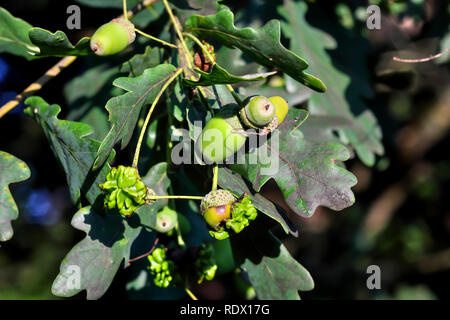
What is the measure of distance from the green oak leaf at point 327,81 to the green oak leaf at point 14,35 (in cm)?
76

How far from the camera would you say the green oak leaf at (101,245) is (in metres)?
1.04

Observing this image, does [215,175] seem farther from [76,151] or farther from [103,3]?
[103,3]

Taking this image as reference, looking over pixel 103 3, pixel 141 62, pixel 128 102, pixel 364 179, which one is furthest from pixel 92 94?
pixel 364 179

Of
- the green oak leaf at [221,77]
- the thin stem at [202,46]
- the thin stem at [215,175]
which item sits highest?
the green oak leaf at [221,77]

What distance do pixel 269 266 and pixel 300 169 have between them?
0.28 m

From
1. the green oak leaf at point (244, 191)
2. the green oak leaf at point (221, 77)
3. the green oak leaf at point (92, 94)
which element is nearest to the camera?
the green oak leaf at point (221, 77)

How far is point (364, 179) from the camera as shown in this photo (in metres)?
3.05

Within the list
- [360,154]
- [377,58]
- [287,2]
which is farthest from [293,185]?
[377,58]

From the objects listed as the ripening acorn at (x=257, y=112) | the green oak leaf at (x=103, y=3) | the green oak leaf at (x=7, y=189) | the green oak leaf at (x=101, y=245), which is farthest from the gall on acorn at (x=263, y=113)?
the green oak leaf at (x=103, y=3)

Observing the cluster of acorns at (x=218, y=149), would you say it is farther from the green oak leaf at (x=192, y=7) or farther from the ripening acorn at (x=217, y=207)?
the green oak leaf at (x=192, y=7)

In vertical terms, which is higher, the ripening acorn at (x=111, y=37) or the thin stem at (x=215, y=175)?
the ripening acorn at (x=111, y=37)

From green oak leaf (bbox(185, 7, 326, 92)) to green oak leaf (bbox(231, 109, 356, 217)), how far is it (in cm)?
14

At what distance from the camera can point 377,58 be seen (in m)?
1.92

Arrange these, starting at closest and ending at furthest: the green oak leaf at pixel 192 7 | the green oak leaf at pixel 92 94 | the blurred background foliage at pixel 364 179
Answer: the green oak leaf at pixel 192 7, the green oak leaf at pixel 92 94, the blurred background foliage at pixel 364 179
